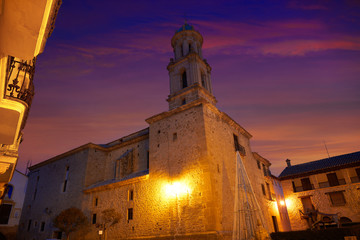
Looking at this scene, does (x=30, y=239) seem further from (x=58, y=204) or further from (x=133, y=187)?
(x=133, y=187)

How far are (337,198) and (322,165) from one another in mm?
4326

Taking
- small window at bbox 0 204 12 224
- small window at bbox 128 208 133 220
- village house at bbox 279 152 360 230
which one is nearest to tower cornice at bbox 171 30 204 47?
small window at bbox 128 208 133 220

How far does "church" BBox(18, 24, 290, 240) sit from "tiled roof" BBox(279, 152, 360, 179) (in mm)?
3156

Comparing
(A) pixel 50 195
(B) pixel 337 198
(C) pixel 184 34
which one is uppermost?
(C) pixel 184 34

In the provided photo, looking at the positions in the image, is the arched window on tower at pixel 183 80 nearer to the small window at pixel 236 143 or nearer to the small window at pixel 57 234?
the small window at pixel 236 143

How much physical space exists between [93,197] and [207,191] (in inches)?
471

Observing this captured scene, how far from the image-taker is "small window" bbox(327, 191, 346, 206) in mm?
23297

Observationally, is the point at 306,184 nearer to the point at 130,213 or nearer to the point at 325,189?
the point at 325,189

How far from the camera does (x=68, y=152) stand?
79.2ft

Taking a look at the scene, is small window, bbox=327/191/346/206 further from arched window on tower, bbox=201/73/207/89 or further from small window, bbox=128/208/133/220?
small window, bbox=128/208/133/220

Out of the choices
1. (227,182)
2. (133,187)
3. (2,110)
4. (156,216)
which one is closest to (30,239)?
(133,187)

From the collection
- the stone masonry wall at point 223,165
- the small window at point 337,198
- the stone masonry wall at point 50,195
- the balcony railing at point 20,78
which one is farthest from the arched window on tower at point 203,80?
the balcony railing at point 20,78

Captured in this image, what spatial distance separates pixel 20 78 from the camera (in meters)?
4.10

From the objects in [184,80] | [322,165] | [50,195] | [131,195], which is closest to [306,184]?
[322,165]
